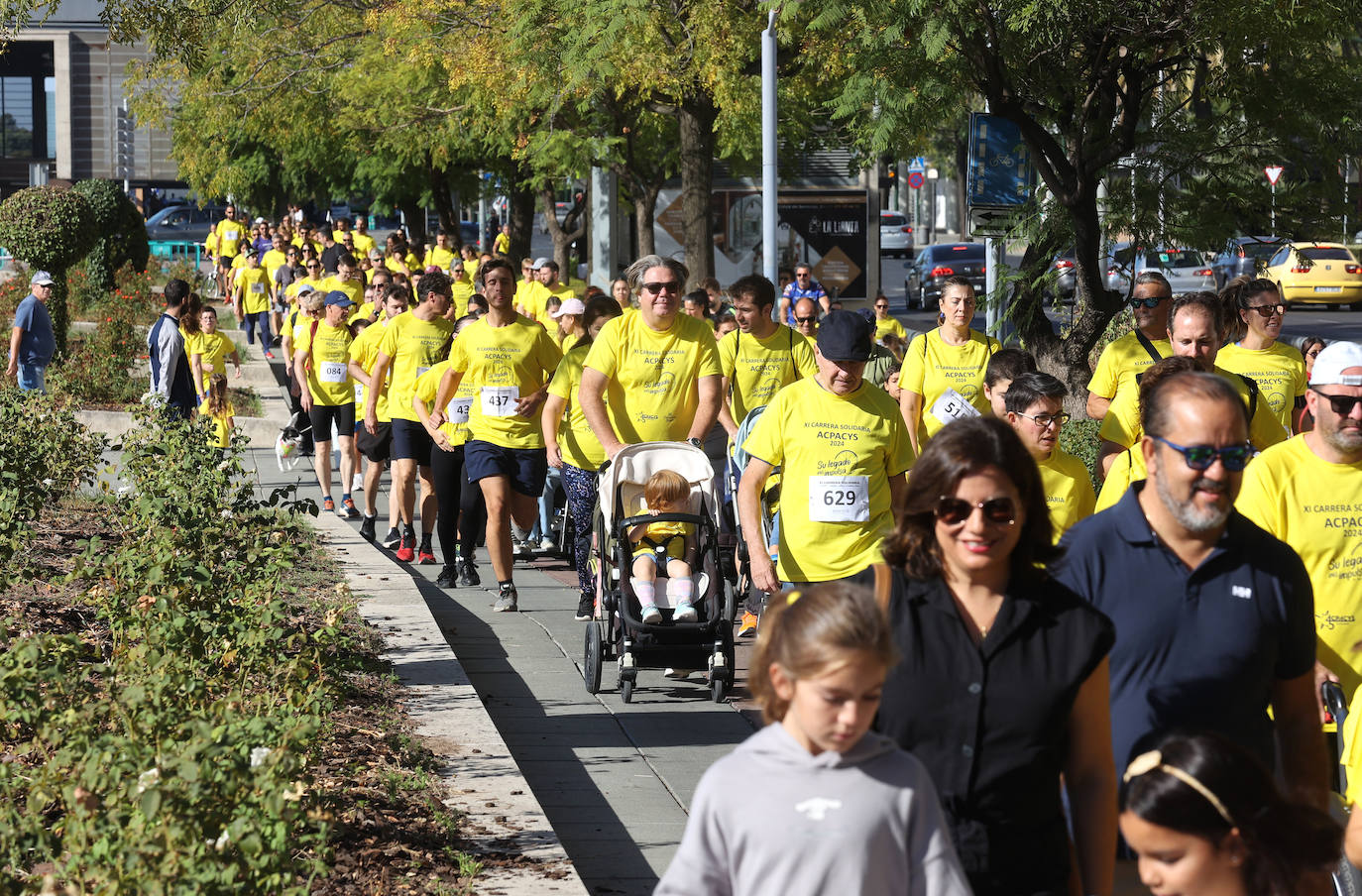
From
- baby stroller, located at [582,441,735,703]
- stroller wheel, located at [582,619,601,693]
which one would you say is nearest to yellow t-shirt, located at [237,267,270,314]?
baby stroller, located at [582,441,735,703]

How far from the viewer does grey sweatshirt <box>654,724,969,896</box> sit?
3109 millimetres

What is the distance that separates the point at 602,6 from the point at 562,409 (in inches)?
370

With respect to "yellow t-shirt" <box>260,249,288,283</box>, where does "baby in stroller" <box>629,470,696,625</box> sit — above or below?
below

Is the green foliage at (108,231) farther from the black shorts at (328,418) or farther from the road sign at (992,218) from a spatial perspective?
the road sign at (992,218)

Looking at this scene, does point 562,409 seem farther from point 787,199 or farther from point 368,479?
point 787,199

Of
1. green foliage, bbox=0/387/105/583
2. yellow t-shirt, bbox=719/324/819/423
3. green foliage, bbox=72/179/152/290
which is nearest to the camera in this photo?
green foliage, bbox=0/387/105/583

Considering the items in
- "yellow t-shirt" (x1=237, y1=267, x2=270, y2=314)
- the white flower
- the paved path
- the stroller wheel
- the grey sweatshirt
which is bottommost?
the paved path

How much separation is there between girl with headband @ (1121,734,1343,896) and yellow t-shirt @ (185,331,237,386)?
13325mm

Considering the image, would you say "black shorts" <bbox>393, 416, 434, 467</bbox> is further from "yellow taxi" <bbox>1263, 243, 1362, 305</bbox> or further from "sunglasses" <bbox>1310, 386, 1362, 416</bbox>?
"yellow taxi" <bbox>1263, 243, 1362, 305</bbox>

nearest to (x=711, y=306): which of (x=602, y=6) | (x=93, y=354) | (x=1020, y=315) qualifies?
(x=1020, y=315)

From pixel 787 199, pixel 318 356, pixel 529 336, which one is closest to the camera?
pixel 529 336

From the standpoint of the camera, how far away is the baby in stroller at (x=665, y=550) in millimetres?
8680

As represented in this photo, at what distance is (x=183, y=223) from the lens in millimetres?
63406

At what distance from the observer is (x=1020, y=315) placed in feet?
51.9
